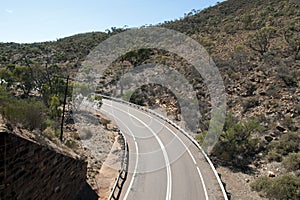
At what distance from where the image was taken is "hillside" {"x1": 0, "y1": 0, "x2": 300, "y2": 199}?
56.5 feet

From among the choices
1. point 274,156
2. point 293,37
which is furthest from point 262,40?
point 274,156

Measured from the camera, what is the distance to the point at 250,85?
2917 centimetres

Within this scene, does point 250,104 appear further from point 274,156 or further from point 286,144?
point 274,156

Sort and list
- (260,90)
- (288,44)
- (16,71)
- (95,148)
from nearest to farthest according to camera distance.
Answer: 1. (95,148)
2. (260,90)
3. (288,44)
4. (16,71)

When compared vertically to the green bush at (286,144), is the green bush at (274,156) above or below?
below

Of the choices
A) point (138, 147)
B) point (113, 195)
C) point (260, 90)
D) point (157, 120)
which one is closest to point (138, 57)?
point (157, 120)

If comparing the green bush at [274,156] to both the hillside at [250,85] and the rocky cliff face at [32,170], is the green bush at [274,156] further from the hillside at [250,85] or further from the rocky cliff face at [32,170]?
the rocky cliff face at [32,170]

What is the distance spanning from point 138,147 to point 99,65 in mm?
35134

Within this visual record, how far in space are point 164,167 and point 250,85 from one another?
17.9m

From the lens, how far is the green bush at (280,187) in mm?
12430

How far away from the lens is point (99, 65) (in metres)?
52.1

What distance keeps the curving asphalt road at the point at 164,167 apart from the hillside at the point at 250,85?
1.80 m

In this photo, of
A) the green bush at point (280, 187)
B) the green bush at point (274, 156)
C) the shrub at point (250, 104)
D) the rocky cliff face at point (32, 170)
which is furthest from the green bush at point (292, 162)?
the rocky cliff face at point (32, 170)

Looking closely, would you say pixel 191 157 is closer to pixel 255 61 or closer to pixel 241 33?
pixel 255 61
